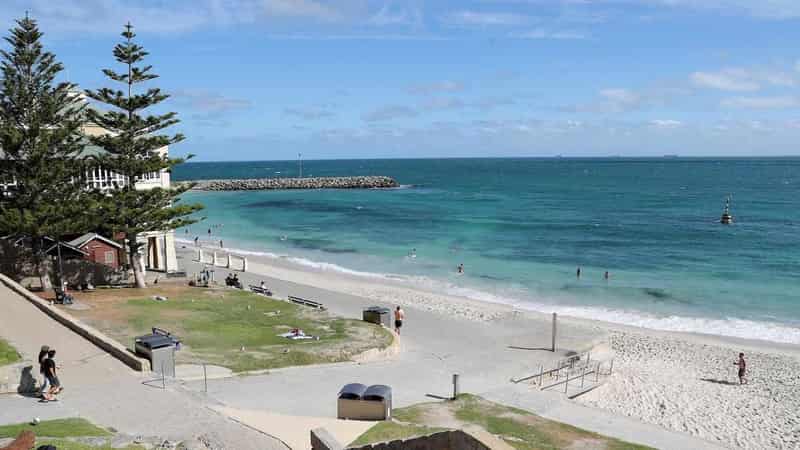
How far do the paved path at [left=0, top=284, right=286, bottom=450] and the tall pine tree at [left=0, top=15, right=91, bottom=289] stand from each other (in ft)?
26.6

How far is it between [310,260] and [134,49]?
72.3ft

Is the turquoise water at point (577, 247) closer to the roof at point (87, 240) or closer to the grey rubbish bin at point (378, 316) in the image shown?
the grey rubbish bin at point (378, 316)

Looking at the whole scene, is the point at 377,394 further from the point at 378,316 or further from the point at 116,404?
the point at 378,316

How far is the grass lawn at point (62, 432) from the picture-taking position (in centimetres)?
826

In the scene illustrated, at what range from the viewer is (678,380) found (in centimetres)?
1875

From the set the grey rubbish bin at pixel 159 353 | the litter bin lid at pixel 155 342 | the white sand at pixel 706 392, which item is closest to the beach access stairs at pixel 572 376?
the white sand at pixel 706 392

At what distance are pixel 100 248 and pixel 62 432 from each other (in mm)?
18588

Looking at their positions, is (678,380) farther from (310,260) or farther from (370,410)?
(310,260)

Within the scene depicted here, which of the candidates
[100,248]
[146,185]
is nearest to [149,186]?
[146,185]

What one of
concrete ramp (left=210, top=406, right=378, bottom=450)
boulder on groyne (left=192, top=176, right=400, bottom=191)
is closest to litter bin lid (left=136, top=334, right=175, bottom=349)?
concrete ramp (left=210, top=406, right=378, bottom=450)

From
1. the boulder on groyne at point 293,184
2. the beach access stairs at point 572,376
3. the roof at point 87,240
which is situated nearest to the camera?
the beach access stairs at point 572,376

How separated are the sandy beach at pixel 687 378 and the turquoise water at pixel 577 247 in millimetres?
2650

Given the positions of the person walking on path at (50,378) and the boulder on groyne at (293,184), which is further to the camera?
the boulder on groyne at (293,184)

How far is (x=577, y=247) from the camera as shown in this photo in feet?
155
